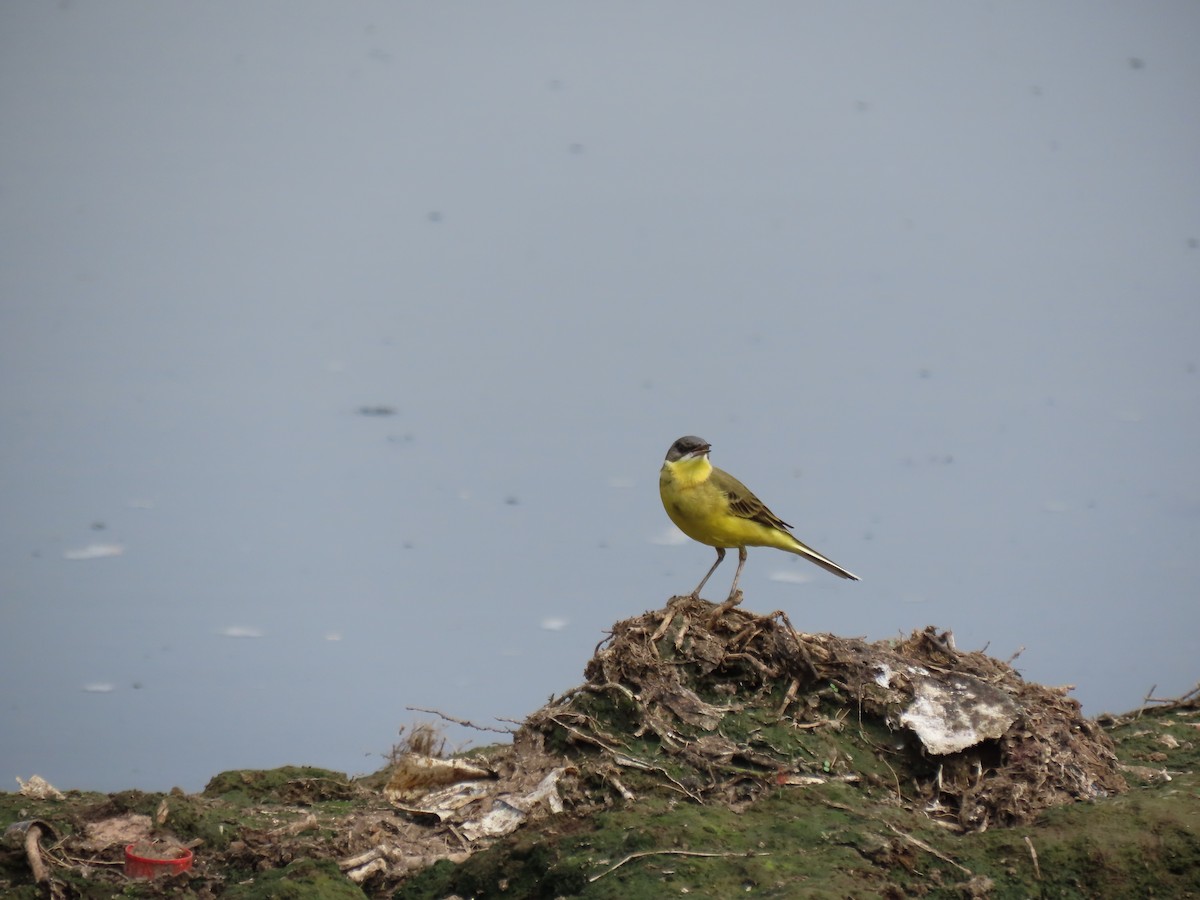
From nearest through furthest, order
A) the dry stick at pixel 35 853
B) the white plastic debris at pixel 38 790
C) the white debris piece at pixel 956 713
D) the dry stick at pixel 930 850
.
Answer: the dry stick at pixel 930 850, the dry stick at pixel 35 853, the white debris piece at pixel 956 713, the white plastic debris at pixel 38 790

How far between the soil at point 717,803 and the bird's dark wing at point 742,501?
0.80 meters

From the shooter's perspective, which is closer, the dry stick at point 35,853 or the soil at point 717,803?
the soil at point 717,803

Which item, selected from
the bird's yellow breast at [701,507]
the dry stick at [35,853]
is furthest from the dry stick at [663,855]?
the bird's yellow breast at [701,507]

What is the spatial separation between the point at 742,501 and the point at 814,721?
1.52m

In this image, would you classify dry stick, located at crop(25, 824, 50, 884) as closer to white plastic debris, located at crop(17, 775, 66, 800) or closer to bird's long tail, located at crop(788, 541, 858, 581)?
white plastic debris, located at crop(17, 775, 66, 800)

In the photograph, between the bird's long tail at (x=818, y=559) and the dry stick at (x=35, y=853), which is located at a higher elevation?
the bird's long tail at (x=818, y=559)

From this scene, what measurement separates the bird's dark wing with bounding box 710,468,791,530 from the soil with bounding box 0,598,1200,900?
80 cm

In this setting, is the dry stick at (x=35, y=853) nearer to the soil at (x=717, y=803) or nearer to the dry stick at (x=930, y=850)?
the soil at (x=717, y=803)

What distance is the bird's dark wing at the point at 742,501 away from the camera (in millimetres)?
6734

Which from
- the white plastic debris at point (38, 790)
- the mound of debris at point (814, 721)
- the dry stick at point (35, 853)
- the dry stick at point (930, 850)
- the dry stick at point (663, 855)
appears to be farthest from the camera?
the white plastic debris at point (38, 790)

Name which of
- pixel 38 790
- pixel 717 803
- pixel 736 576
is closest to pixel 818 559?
pixel 736 576

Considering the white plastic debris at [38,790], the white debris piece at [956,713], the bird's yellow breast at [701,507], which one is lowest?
the white plastic debris at [38,790]

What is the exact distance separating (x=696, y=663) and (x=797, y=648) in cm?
46

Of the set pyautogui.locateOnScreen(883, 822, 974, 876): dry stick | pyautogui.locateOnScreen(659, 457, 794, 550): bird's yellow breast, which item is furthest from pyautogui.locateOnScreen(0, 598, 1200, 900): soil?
pyautogui.locateOnScreen(659, 457, 794, 550): bird's yellow breast
